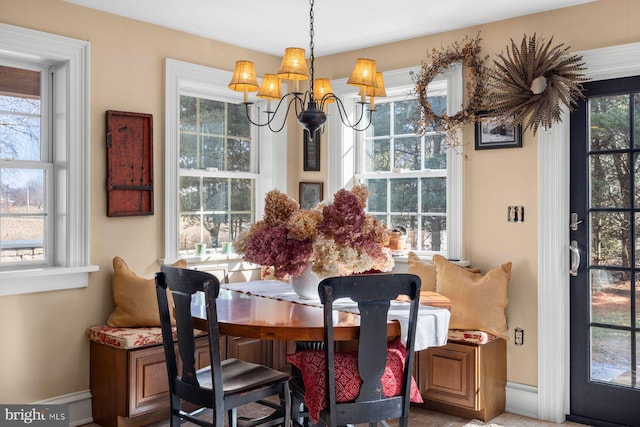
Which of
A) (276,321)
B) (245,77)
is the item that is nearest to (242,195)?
(245,77)

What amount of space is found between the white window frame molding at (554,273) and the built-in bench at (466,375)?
0.26m

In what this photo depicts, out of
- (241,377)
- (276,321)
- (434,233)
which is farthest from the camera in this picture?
(434,233)

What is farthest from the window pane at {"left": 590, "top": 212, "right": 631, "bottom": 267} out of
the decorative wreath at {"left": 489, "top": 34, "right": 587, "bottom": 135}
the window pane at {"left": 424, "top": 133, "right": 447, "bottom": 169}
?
the window pane at {"left": 424, "top": 133, "right": 447, "bottom": 169}

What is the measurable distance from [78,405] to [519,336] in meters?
2.78

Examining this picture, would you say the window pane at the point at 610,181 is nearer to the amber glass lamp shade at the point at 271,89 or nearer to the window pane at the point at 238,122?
the amber glass lamp shade at the point at 271,89

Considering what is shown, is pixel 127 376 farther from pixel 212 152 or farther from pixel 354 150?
pixel 354 150

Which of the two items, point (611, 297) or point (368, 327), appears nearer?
point (368, 327)

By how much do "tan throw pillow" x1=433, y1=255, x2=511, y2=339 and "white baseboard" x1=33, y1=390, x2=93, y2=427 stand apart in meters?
2.29

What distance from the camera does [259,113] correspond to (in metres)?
5.02

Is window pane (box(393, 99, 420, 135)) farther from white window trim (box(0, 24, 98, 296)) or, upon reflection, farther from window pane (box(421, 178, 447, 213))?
white window trim (box(0, 24, 98, 296))

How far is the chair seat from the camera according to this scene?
2.70 m

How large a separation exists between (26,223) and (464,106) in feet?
9.40
